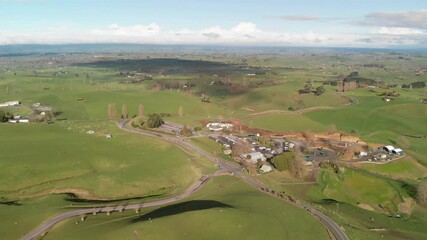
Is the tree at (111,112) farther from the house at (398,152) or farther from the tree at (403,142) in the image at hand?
the tree at (403,142)

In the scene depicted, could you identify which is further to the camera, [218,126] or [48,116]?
[48,116]

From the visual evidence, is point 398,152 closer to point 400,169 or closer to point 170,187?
point 400,169

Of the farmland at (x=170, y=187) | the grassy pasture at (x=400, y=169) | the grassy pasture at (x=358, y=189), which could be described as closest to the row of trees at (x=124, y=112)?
the farmland at (x=170, y=187)

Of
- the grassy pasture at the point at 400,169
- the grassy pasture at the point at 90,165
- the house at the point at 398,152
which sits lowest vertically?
the grassy pasture at the point at 400,169

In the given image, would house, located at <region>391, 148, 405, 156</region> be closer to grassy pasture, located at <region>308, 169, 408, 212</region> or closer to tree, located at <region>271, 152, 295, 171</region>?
grassy pasture, located at <region>308, 169, 408, 212</region>

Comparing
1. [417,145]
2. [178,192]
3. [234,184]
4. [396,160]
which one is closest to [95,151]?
[178,192]

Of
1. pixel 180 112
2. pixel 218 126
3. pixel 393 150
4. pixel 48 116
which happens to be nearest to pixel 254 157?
pixel 218 126
